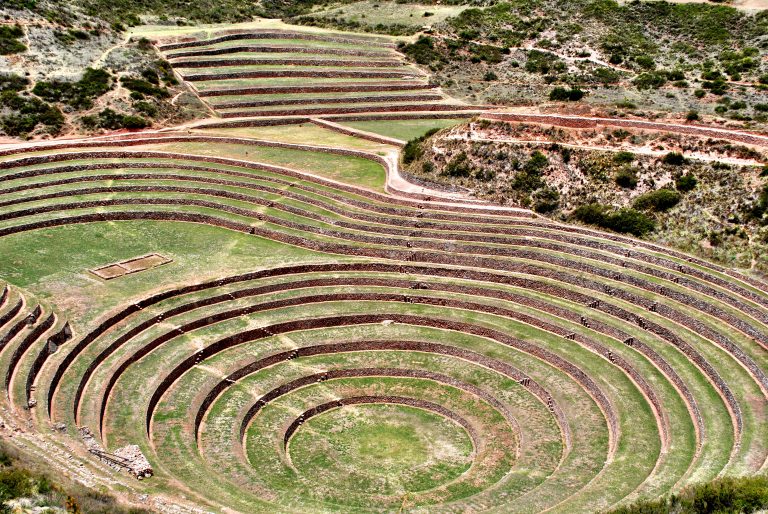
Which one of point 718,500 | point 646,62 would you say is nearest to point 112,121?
point 646,62

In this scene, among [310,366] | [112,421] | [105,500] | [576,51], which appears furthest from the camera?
[576,51]

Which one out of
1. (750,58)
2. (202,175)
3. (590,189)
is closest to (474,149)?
(590,189)

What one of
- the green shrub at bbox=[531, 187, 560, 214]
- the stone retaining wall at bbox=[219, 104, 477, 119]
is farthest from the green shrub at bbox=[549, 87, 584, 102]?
the green shrub at bbox=[531, 187, 560, 214]

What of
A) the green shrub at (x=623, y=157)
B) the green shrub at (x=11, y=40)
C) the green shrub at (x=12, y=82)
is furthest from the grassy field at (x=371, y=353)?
the green shrub at (x=11, y=40)

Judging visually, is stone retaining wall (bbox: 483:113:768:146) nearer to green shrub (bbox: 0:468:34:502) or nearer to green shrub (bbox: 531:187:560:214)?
green shrub (bbox: 531:187:560:214)

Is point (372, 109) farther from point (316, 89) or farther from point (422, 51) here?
point (422, 51)

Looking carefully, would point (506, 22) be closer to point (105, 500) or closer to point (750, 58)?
point (750, 58)

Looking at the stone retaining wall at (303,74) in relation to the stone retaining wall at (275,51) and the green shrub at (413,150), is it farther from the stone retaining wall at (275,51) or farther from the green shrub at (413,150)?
the green shrub at (413,150)
